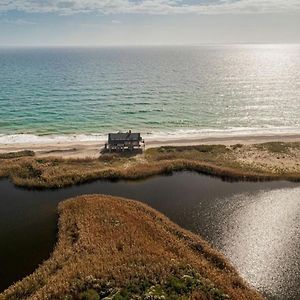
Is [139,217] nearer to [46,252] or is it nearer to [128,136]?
[46,252]

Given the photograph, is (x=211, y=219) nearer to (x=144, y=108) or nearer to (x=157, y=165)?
(x=157, y=165)

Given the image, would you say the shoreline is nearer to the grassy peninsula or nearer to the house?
the house

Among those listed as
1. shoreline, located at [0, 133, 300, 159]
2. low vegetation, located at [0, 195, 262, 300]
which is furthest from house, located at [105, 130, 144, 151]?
low vegetation, located at [0, 195, 262, 300]

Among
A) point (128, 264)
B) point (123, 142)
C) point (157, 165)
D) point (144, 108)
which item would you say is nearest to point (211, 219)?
point (128, 264)

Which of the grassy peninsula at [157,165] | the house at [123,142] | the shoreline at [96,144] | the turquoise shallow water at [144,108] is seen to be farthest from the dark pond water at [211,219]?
the turquoise shallow water at [144,108]

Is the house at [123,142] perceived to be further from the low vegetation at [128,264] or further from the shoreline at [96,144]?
the low vegetation at [128,264]

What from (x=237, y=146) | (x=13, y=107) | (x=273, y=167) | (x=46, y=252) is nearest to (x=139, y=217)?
(x=46, y=252)
